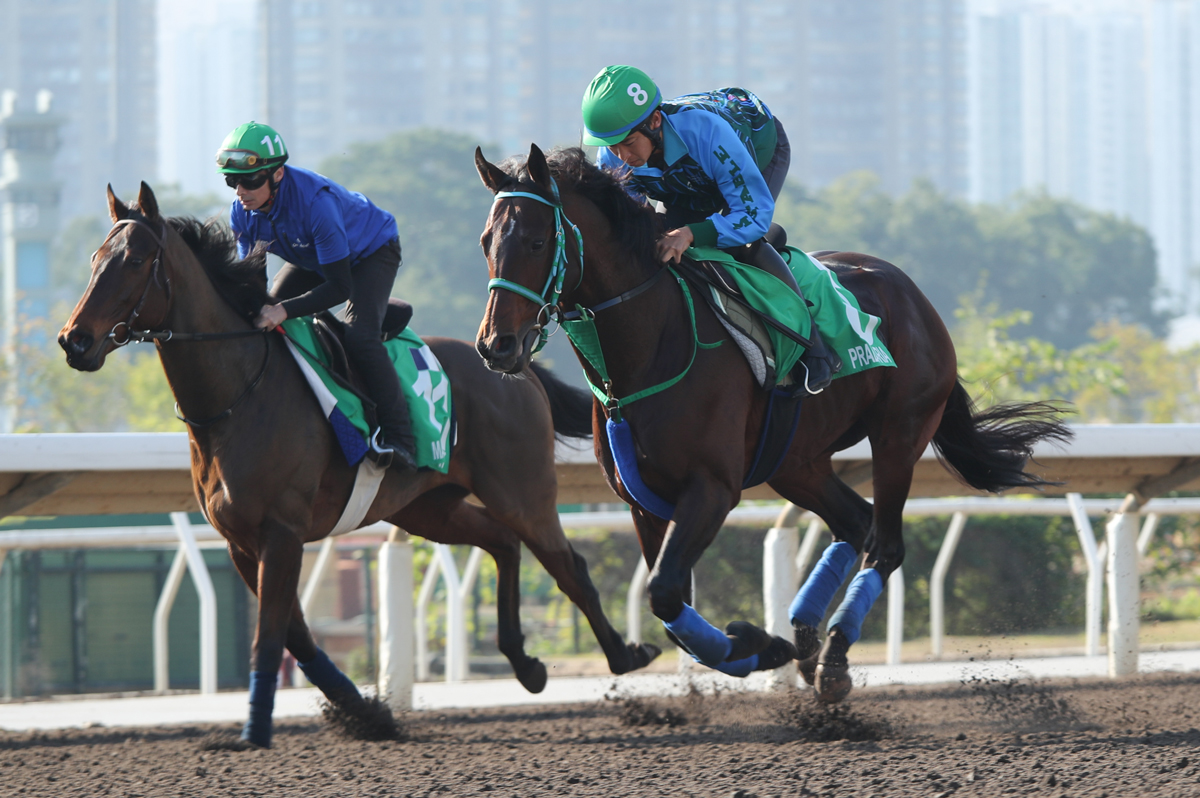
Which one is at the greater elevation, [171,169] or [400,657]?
[171,169]

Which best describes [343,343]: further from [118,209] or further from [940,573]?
[940,573]

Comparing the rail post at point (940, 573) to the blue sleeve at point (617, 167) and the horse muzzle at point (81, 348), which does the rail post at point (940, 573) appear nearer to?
the blue sleeve at point (617, 167)

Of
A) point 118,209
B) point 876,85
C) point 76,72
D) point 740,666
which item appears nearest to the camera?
point 740,666

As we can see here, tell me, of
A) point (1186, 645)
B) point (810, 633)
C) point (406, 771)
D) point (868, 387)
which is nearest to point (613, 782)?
point (406, 771)

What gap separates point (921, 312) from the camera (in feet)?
16.9

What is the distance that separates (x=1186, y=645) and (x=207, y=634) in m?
5.89

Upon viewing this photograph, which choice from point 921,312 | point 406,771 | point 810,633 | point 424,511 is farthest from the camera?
point 424,511

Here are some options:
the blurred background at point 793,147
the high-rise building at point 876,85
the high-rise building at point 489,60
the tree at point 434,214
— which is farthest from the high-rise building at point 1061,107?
the tree at point 434,214

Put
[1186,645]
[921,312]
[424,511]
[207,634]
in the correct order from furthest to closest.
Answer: [1186,645]
[207,634]
[424,511]
[921,312]

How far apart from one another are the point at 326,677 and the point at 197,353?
4.23 feet

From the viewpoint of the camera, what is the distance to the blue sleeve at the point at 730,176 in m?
4.22

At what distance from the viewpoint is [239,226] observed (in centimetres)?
520

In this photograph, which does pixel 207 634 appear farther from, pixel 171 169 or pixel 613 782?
pixel 171 169

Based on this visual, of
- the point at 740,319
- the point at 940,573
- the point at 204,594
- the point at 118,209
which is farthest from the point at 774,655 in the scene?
the point at 940,573
